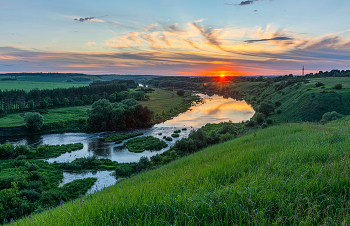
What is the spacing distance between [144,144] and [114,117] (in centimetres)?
1839

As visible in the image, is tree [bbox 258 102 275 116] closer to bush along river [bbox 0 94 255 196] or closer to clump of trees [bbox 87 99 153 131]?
bush along river [bbox 0 94 255 196]

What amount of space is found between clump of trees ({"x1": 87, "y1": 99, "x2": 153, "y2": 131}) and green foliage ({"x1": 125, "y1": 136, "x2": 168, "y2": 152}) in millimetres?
13028

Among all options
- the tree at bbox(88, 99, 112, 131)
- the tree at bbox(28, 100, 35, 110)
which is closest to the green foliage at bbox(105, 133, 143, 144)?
the tree at bbox(88, 99, 112, 131)

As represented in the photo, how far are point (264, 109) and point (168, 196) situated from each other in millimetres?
62812

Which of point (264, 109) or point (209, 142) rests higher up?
point (264, 109)

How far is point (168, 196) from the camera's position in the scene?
3584mm

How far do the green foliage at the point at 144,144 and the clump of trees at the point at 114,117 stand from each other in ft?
42.7

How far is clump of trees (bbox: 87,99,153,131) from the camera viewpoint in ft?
182

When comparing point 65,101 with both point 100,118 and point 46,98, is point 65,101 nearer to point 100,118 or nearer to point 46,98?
point 46,98

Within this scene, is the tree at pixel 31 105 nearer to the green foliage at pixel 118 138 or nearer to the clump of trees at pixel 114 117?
the clump of trees at pixel 114 117

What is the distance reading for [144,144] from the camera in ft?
136

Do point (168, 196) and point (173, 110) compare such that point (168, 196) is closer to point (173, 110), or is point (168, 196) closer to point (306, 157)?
point (306, 157)

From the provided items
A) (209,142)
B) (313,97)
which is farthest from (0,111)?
(313,97)

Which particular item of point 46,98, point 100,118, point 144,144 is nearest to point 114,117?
point 100,118
